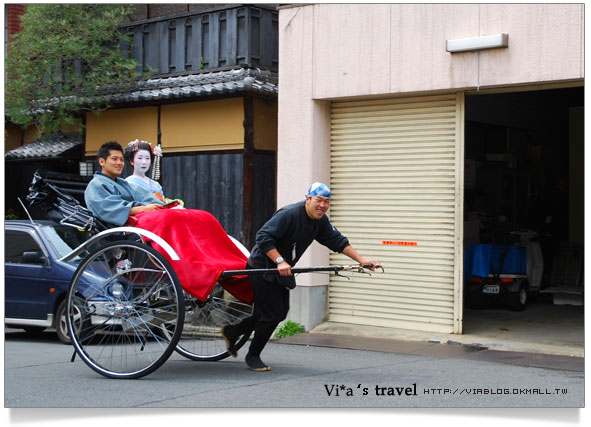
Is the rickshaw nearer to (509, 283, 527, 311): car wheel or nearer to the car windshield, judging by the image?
the car windshield

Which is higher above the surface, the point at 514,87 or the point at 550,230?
the point at 514,87

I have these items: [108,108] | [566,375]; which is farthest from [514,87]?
[108,108]

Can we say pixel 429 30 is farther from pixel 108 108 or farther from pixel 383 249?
pixel 108 108

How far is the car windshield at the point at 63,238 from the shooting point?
1066cm

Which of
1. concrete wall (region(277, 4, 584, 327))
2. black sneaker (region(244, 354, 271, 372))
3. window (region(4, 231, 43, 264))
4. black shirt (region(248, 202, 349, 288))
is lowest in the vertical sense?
black sneaker (region(244, 354, 271, 372))

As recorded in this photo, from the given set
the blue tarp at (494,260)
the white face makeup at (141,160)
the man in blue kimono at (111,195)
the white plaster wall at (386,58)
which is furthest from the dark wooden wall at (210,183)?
the man in blue kimono at (111,195)

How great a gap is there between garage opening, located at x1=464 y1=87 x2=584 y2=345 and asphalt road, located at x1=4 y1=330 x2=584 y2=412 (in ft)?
9.22

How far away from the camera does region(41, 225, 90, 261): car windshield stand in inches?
420

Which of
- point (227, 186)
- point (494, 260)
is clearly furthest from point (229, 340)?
point (494, 260)

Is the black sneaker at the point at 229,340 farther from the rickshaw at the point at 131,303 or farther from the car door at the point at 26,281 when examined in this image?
the car door at the point at 26,281

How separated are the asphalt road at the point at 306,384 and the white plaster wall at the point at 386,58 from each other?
263cm

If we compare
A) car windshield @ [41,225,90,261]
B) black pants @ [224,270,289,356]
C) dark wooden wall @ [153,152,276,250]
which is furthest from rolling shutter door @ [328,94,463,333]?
car windshield @ [41,225,90,261]

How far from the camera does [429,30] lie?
9.70 metres

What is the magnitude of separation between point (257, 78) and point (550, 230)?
245 inches
